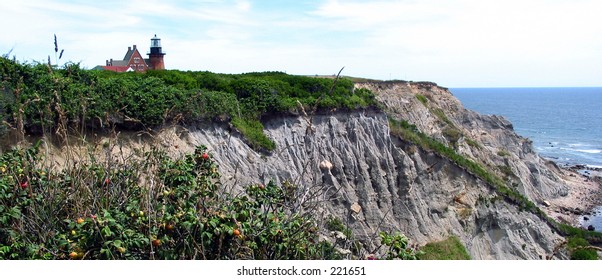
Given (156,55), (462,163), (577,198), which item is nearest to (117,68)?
(156,55)

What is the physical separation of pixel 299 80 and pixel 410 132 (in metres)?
8.22

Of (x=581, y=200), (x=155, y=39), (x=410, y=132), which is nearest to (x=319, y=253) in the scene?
(x=410, y=132)

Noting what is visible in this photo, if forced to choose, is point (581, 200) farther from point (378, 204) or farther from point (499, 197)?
point (378, 204)

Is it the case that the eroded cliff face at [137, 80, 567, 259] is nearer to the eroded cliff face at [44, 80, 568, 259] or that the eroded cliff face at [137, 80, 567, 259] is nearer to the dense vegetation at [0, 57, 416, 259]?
the eroded cliff face at [44, 80, 568, 259]

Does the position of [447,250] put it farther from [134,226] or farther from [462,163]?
[134,226]

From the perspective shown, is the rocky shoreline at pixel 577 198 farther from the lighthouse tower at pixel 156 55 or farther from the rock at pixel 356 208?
the lighthouse tower at pixel 156 55

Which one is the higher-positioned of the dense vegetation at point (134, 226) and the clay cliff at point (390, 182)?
the dense vegetation at point (134, 226)

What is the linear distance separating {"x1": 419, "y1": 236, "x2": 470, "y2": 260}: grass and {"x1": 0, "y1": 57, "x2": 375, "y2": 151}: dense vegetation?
914cm

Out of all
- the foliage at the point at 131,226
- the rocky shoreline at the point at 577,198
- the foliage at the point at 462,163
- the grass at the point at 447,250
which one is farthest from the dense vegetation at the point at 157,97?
the rocky shoreline at the point at 577,198

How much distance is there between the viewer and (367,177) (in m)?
28.9

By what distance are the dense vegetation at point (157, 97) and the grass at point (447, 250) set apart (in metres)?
9.14

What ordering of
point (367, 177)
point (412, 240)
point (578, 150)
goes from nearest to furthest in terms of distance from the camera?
1. point (412, 240)
2. point (367, 177)
3. point (578, 150)

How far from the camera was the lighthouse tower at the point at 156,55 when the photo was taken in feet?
152

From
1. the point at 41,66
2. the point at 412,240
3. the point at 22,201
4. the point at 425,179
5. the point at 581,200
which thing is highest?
the point at 41,66
